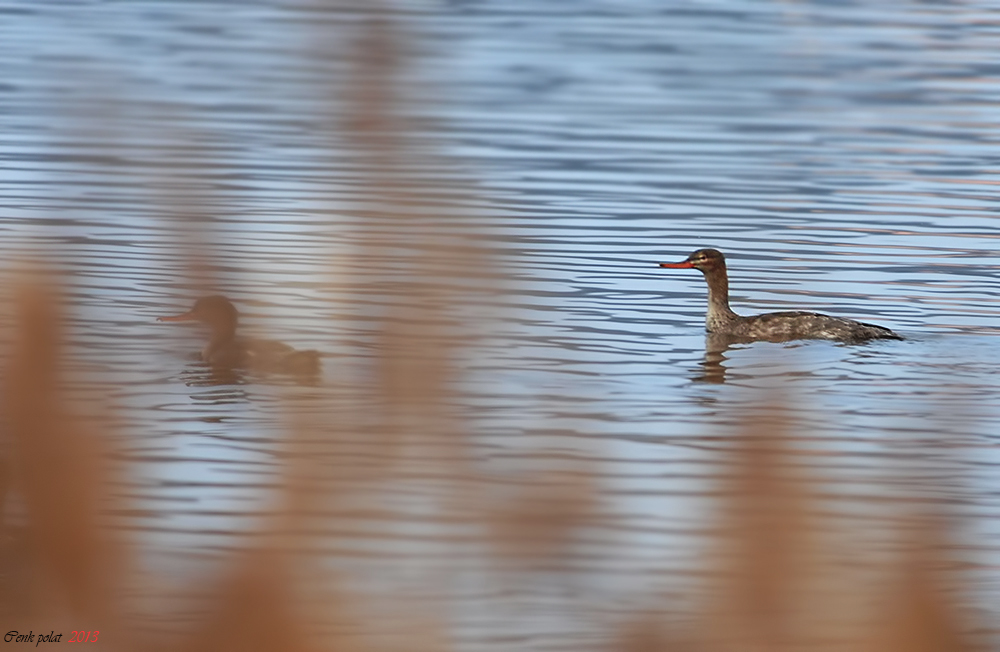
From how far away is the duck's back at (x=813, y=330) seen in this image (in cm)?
1005

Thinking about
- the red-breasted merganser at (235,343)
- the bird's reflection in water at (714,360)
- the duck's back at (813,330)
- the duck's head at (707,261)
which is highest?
the red-breasted merganser at (235,343)

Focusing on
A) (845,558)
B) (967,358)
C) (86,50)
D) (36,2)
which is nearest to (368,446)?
(86,50)

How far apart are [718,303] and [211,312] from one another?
27.3ft

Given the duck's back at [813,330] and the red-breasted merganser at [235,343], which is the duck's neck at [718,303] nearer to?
the duck's back at [813,330]

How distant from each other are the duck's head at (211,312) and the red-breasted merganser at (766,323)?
743 centimetres

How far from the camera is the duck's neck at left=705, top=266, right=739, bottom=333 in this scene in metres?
10.8

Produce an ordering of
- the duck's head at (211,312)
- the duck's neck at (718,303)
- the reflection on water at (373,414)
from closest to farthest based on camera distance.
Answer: the reflection on water at (373,414), the duck's head at (211,312), the duck's neck at (718,303)

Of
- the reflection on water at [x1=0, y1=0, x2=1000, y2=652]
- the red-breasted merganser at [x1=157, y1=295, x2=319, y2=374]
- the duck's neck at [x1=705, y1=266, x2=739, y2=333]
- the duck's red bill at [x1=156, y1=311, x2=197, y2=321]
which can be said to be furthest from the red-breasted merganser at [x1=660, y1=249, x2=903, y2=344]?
the duck's red bill at [x1=156, y1=311, x2=197, y2=321]

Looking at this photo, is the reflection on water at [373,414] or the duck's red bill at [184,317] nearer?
the reflection on water at [373,414]

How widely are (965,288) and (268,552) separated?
33.0 feet

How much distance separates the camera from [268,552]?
236cm

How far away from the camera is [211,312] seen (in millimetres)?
2859

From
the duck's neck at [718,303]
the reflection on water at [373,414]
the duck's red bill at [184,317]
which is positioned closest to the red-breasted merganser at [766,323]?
the duck's neck at [718,303]

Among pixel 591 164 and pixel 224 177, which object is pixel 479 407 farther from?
pixel 591 164
